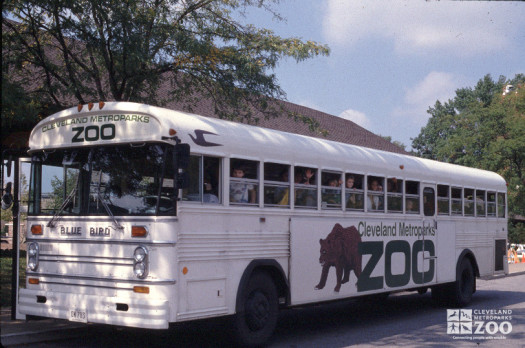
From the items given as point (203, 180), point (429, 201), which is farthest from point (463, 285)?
point (203, 180)

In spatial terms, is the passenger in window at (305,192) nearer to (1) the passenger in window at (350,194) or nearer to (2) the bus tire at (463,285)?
(1) the passenger in window at (350,194)

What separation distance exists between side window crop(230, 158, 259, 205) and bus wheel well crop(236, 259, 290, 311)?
0.84 m

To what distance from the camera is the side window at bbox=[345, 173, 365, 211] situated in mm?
11484

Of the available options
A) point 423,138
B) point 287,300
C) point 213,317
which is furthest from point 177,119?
point 423,138

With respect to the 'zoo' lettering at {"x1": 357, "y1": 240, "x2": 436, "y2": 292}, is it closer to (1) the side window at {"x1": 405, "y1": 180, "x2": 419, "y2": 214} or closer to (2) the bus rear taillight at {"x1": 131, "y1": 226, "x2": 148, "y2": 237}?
(1) the side window at {"x1": 405, "y1": 180, "x2": 419, "y2": 214}

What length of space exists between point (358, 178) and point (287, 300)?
2.86m

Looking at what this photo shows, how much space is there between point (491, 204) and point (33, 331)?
1105 centimetres

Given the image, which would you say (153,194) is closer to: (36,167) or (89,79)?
(36,167)

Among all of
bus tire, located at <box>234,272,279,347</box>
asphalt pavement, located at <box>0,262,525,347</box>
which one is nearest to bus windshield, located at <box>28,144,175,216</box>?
asphalt pavement, located at <box>0,262,525,347</box>

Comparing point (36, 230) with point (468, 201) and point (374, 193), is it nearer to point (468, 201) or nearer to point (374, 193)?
point (374, 193)

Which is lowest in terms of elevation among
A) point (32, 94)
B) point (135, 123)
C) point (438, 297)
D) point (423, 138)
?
point (438, 297)

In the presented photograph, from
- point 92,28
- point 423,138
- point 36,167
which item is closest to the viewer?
point 36,167

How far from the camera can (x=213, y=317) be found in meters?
8.57

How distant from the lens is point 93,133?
29.0 ft
